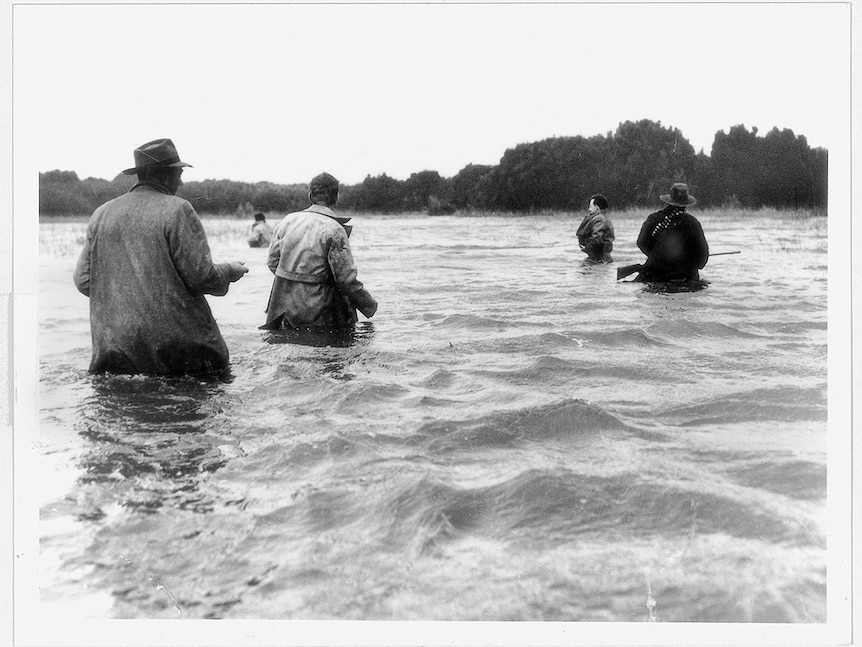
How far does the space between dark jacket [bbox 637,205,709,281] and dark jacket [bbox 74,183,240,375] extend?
521 cm

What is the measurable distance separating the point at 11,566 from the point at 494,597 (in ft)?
8.36

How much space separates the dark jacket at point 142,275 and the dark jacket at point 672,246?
5.21 metres

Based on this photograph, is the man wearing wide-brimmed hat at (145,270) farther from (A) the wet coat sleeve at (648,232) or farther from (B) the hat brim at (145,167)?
(A) the wet coat sleeve at (648,232)

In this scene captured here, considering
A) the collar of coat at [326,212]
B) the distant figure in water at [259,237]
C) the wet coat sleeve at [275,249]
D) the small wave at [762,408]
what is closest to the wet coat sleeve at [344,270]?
the collar of coat at [326,212]

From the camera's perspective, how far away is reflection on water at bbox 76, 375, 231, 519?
11.9ft

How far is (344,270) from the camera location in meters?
6.14

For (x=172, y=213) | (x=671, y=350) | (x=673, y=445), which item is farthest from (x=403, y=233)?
(x=673, y=445)

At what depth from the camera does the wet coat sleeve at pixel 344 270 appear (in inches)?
242

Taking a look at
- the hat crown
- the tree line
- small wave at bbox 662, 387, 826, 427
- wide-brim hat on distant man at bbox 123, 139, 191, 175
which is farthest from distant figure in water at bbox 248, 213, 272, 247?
small wave at bbox 662, 387, 826, 427

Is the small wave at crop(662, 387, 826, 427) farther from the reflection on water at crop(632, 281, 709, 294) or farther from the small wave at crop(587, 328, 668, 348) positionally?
the reflection on water at crop(632, 281, 709, 294)

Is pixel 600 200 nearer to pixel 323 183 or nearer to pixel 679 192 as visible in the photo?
pixel 679 192

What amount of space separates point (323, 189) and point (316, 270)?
25.9 inches

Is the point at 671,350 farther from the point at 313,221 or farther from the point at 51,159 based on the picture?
the point at 51,159

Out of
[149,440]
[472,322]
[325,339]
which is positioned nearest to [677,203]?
[472,322]
